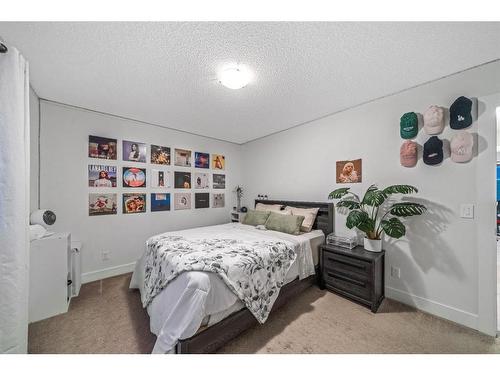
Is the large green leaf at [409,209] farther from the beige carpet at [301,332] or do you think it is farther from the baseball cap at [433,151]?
the beige carpet at [301,332]

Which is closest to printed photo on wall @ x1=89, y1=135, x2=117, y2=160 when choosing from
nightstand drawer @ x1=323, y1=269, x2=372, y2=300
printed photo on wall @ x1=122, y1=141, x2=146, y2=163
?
printed photo on wall @ x1=122, y1=141, x2=146, y2=163

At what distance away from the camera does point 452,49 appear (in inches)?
59.2

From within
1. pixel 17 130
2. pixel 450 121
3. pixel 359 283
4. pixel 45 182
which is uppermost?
A: pixel 450 121

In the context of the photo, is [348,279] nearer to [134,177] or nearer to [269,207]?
[269,207]

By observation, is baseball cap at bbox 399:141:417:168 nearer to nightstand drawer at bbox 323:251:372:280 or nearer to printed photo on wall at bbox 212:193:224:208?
nightstand drawer at bbox 323:251:372:280

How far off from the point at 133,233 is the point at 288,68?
3.13 metres

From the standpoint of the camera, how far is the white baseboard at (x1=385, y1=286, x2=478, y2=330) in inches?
68.6

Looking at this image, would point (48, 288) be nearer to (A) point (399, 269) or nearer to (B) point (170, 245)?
(B) point (170, 245)

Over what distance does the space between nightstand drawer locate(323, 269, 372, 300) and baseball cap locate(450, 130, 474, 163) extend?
1.50 m

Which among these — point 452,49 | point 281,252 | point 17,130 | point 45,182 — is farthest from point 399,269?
point 45,182

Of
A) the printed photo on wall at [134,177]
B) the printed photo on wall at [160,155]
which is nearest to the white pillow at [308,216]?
the printed photo on wall at [160,155]

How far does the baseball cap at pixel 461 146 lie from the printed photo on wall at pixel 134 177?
3.91 metres

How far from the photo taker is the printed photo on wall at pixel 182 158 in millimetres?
3467
